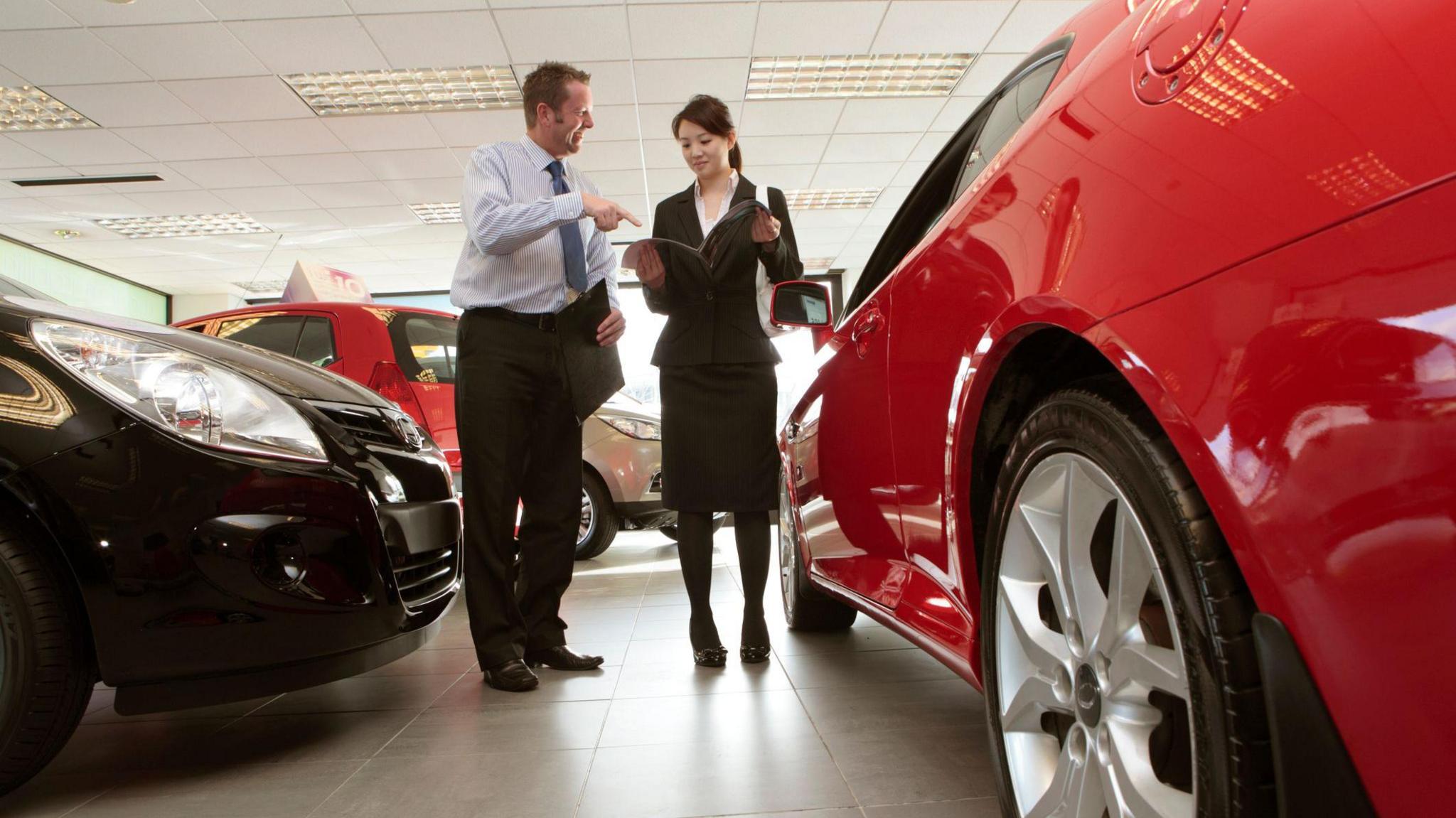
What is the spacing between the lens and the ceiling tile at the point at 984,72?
6625 millimetres

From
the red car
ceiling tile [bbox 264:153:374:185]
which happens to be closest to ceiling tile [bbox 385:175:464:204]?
ceiling tile [bbox 264:153:374:185]

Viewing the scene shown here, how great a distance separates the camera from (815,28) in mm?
6023

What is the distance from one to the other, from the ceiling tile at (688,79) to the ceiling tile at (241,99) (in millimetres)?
2463

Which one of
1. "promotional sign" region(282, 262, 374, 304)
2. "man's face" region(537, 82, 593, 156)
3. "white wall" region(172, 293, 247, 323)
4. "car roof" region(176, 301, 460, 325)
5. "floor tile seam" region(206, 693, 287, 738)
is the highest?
"white wall" region(172, 293, 247, 323)

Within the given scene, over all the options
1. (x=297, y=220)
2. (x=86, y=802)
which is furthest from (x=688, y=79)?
(x=86, y=802)

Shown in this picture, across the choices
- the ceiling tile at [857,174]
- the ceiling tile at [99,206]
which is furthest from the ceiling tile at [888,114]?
the ceiling tile at [99,206]

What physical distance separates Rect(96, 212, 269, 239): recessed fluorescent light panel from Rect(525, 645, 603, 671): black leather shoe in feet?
28.6

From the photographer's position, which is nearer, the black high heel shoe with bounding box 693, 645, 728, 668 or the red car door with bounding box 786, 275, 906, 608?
the red car door with bounding box 786, 275, 906, 608

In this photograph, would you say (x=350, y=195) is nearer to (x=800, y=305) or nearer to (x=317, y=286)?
(x=317, y=286)

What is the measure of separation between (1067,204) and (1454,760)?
54 cm

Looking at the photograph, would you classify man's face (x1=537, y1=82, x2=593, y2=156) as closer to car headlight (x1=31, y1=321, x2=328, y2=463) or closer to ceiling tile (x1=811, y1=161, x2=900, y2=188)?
car headlight (x1=31, y1=321, x2=328, y2=463)

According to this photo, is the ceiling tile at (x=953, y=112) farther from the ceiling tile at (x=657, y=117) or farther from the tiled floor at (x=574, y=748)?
the tiled floor at (x=574, y=748)

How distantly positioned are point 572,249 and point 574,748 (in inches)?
47.2

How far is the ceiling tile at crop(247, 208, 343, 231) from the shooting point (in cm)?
962
